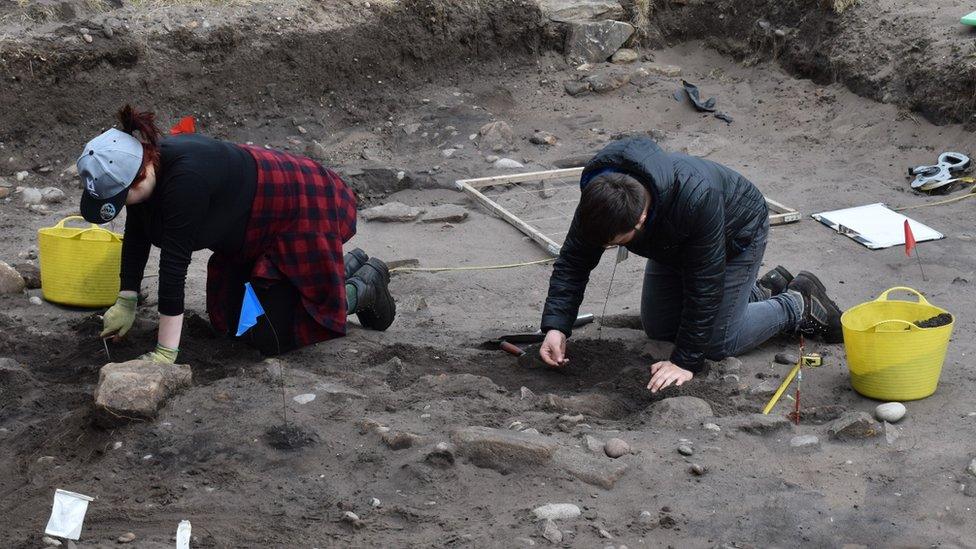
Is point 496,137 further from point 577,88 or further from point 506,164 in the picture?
point 577,88

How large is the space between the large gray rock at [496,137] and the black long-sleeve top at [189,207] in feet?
12.6

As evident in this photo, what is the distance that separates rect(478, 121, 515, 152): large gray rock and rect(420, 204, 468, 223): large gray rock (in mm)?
1227

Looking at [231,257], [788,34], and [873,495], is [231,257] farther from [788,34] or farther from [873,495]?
[788,34]

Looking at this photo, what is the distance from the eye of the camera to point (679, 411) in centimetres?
351

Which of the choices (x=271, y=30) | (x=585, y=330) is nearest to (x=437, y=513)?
(x=585, y=330)

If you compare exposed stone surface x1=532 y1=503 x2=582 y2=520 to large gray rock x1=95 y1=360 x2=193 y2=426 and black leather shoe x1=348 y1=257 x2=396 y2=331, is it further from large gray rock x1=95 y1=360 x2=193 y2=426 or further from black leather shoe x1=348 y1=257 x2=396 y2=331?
black leather shoe x1=348 y1=257 x2=396 y2=331

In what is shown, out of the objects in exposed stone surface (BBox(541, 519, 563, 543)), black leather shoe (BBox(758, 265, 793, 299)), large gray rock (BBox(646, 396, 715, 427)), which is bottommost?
black leather shoe (BBox(758, 265, 793, 299))

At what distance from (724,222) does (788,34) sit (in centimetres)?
549

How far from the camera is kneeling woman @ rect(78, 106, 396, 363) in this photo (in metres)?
3.40

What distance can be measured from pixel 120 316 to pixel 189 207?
70 cm

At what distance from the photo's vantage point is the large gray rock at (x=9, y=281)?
15.4ft

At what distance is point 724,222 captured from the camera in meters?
3.65

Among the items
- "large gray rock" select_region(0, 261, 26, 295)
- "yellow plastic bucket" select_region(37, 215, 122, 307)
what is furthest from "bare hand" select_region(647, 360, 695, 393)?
"large gray rock" select_region(0, 261, 26, 295)

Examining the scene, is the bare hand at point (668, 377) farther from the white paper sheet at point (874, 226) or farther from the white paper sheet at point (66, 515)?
the white paper sheet at point (874, 226)
